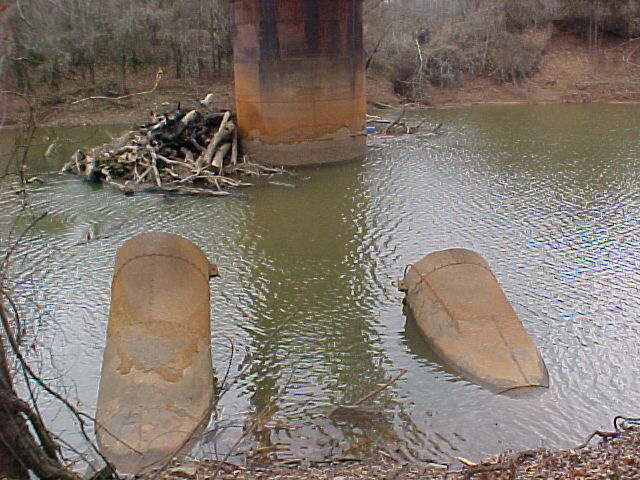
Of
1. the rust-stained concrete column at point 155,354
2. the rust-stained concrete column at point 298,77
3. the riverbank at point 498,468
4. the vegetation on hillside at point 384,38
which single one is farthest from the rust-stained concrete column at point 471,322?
the vegetation on hillside at point 384,38

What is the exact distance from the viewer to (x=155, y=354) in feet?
21.6

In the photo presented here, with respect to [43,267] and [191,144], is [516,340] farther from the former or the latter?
[191,144]

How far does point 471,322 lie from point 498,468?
2.72 metres

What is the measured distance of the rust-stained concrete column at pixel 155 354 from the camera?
579 centimetres

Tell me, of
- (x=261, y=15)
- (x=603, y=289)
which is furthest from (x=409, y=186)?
(x=603, y=289)

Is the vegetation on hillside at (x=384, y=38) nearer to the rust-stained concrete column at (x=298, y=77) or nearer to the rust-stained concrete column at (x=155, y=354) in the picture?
the rust-stained concrete column at (x=298, y=77)

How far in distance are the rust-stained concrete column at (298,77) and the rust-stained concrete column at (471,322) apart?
9.78 m

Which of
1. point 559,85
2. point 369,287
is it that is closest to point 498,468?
point 369,287

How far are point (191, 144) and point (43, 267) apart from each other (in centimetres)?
792

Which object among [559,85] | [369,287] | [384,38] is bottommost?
[369,287]

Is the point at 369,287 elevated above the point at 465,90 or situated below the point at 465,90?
below

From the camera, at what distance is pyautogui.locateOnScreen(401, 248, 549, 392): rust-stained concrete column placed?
7039 millimetres

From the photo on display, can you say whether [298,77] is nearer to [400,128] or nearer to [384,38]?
[400,128]

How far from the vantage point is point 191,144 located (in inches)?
717
